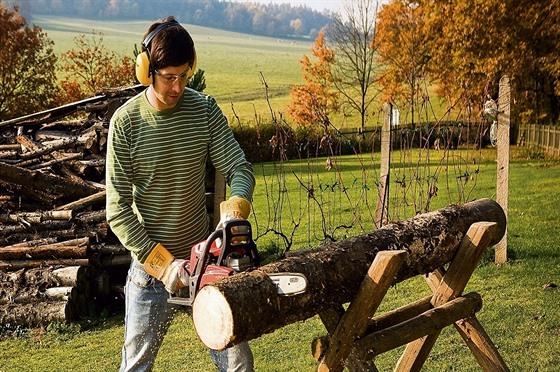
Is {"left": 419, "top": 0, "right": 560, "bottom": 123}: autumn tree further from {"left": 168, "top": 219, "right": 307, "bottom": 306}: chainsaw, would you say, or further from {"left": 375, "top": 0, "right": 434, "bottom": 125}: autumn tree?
{"left": 168, "top": 219, "right": 307, "bottom": 306}: chainsaw

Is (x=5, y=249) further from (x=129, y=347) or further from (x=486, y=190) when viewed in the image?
(x=486, y=190)

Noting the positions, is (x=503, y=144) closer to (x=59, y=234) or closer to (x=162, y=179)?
(x=59, y=234)

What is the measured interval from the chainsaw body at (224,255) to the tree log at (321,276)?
61 mm

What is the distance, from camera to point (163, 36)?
331 centimetres

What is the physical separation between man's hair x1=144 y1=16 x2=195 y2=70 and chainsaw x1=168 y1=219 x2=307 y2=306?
2.63ft

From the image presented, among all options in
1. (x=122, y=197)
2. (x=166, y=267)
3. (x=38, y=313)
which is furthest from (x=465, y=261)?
(x=38, y=313)

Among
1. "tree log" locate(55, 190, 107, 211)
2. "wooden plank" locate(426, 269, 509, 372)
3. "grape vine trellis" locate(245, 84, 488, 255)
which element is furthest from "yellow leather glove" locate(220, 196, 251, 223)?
"tree log" locate(55, 190, 107, 211)

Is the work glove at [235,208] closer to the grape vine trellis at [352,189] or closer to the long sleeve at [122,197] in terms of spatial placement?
the long sleeve at [122,197]

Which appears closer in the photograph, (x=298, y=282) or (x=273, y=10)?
(x=298, y=282)

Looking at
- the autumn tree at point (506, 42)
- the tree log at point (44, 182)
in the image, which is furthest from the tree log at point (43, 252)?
the autumn tree at point (506, 42)

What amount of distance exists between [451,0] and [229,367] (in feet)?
97.9

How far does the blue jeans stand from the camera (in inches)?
139

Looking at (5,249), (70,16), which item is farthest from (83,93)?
(70,16)

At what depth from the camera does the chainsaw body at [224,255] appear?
2.98 metres
